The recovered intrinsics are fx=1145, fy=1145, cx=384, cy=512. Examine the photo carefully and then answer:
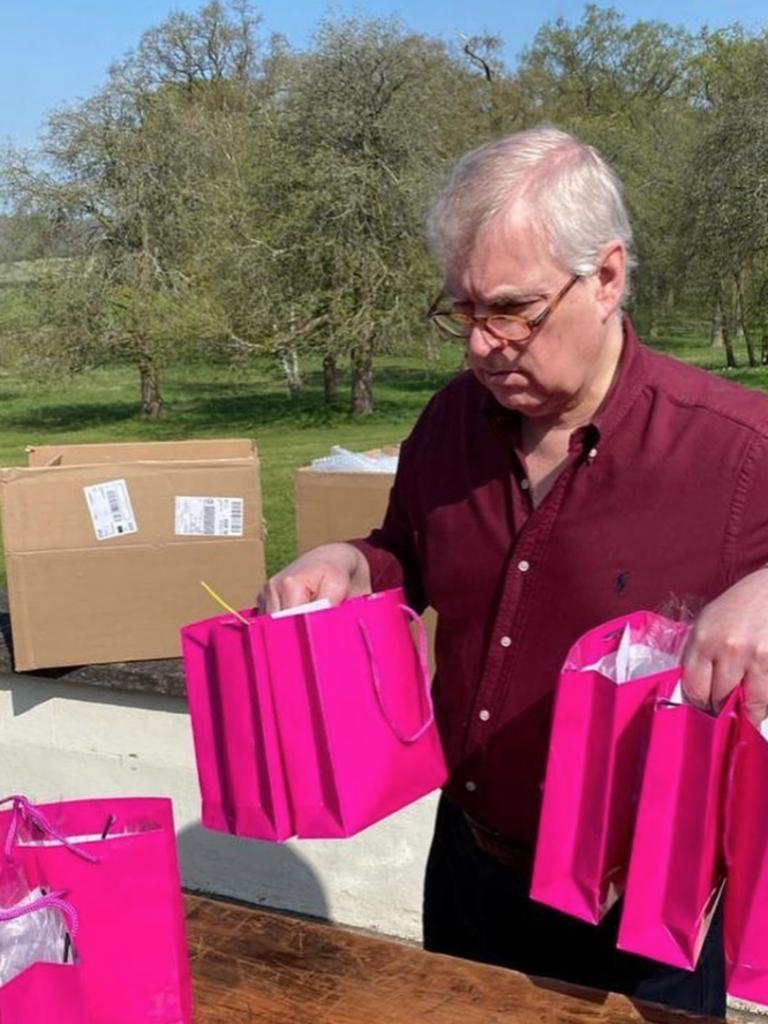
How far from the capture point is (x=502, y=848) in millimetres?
1693

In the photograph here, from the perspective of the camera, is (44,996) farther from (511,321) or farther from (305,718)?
(511,321)

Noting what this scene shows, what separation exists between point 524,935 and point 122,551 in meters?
1.69

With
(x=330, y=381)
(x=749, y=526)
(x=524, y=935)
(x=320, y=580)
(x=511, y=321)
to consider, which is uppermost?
(x=511, y=321)

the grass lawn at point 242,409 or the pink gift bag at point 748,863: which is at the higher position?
the pink gift bag at point 748,863

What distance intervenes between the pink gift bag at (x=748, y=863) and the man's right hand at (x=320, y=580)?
0.66m

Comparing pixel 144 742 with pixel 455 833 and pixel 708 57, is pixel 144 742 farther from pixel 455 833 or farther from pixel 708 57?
pixel 708 57

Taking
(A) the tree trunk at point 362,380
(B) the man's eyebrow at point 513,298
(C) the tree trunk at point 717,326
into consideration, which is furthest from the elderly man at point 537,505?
(C) the tree trunk at point 717,326

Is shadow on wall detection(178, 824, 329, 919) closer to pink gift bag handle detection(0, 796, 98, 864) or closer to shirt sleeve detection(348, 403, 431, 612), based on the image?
shirt sleeve detection(348, 403, 431, 612)

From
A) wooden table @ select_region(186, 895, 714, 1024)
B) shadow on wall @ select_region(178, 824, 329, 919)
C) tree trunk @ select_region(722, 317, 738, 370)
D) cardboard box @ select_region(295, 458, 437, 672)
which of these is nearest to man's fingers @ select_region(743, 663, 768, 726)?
wooden table @ select_region(186, 895, 714, 1024)

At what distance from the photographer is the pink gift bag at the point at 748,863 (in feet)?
3.67

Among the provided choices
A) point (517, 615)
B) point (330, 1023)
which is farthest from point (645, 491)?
point (330, 1023)

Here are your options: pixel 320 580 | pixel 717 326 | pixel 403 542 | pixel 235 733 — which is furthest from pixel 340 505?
pixel 717 326

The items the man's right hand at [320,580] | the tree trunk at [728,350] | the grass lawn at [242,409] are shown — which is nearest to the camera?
the man's right hand at [320,580]

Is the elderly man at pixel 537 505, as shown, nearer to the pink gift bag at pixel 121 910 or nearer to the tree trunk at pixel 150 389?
the pink gift bag at pixel 121 910
